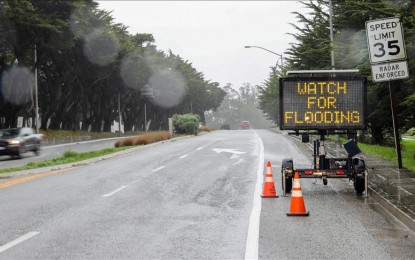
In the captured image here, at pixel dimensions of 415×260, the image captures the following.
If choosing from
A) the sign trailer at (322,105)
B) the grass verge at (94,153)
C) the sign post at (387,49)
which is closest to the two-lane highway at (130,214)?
the sign trailer at (322,105)

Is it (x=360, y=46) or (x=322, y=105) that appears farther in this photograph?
(x=360, y=46)

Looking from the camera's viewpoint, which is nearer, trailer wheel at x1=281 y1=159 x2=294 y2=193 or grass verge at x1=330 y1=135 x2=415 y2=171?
trailer wheel at x1=281 y1=159 x2=294 y2=193

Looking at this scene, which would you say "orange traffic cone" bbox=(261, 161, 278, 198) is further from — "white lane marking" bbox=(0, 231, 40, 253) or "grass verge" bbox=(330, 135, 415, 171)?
"grass verge" bbox=(330, 135, 415, 171)

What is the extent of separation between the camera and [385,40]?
1352 cm

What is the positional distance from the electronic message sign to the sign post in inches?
74.3

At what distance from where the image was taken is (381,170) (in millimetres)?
14984

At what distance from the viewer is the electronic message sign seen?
11875mm

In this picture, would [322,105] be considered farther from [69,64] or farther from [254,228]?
[69,64]

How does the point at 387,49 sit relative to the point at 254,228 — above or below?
above

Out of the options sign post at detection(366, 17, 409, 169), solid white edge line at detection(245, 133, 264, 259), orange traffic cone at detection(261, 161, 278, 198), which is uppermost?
sign post at detection(366, 17, 409, 169)

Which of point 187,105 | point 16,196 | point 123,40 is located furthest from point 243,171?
point 187,105

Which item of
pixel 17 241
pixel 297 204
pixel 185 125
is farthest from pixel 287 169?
pixel 185 125

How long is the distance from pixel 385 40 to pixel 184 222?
7.58 m

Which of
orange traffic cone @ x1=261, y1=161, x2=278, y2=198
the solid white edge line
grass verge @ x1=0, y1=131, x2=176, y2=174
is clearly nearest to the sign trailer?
orange traffic cone @ x1=261, y1=161, x2=278, y2=198
